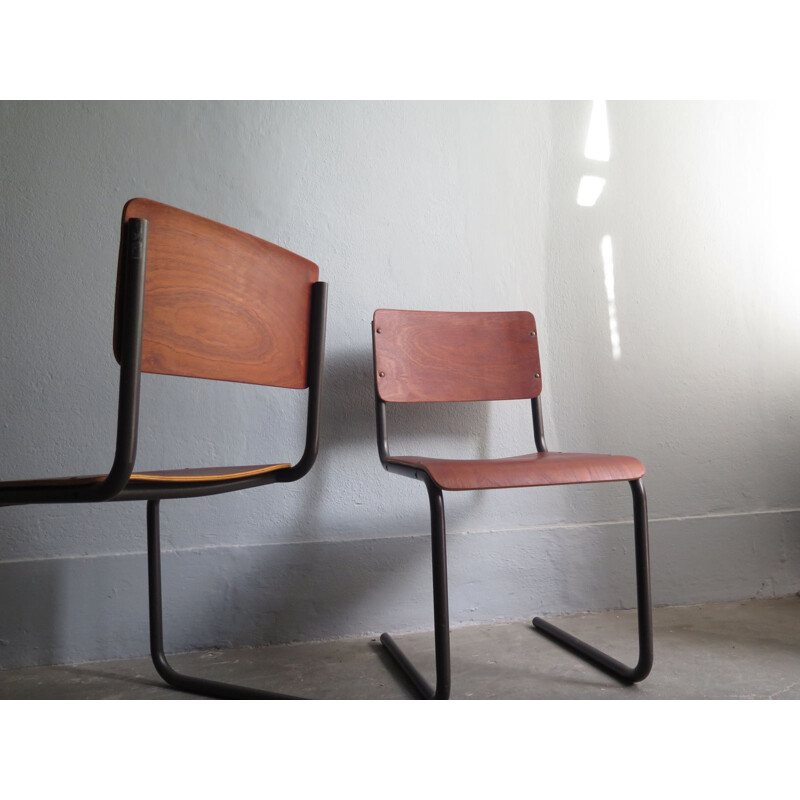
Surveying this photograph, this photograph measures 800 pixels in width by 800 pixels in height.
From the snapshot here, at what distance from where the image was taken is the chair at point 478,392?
1096 mm

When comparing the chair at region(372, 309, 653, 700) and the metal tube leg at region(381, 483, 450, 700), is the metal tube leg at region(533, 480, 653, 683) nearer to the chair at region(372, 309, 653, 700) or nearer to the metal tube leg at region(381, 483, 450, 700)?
the chair at region(372, 309, 653, 700)

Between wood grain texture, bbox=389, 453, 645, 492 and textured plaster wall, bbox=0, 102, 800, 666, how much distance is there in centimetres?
53

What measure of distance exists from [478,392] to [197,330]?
0.80 metres

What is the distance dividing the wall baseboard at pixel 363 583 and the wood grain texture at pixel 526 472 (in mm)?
543

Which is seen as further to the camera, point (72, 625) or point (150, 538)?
point (72, 625)

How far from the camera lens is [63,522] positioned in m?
1.45

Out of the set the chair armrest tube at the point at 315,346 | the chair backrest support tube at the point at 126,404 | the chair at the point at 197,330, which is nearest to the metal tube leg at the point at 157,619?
the chair at the point at 197,330

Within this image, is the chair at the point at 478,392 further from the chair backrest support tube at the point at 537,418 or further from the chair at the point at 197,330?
the chair at the point at 197,330

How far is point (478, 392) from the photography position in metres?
1.53

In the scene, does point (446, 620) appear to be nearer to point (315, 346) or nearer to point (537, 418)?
point (315, 346)

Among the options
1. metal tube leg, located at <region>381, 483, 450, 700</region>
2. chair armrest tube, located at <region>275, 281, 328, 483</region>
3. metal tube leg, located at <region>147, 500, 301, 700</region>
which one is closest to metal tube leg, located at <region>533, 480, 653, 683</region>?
metal tube leg, located at <region>381, 483, 450, 700</region>
